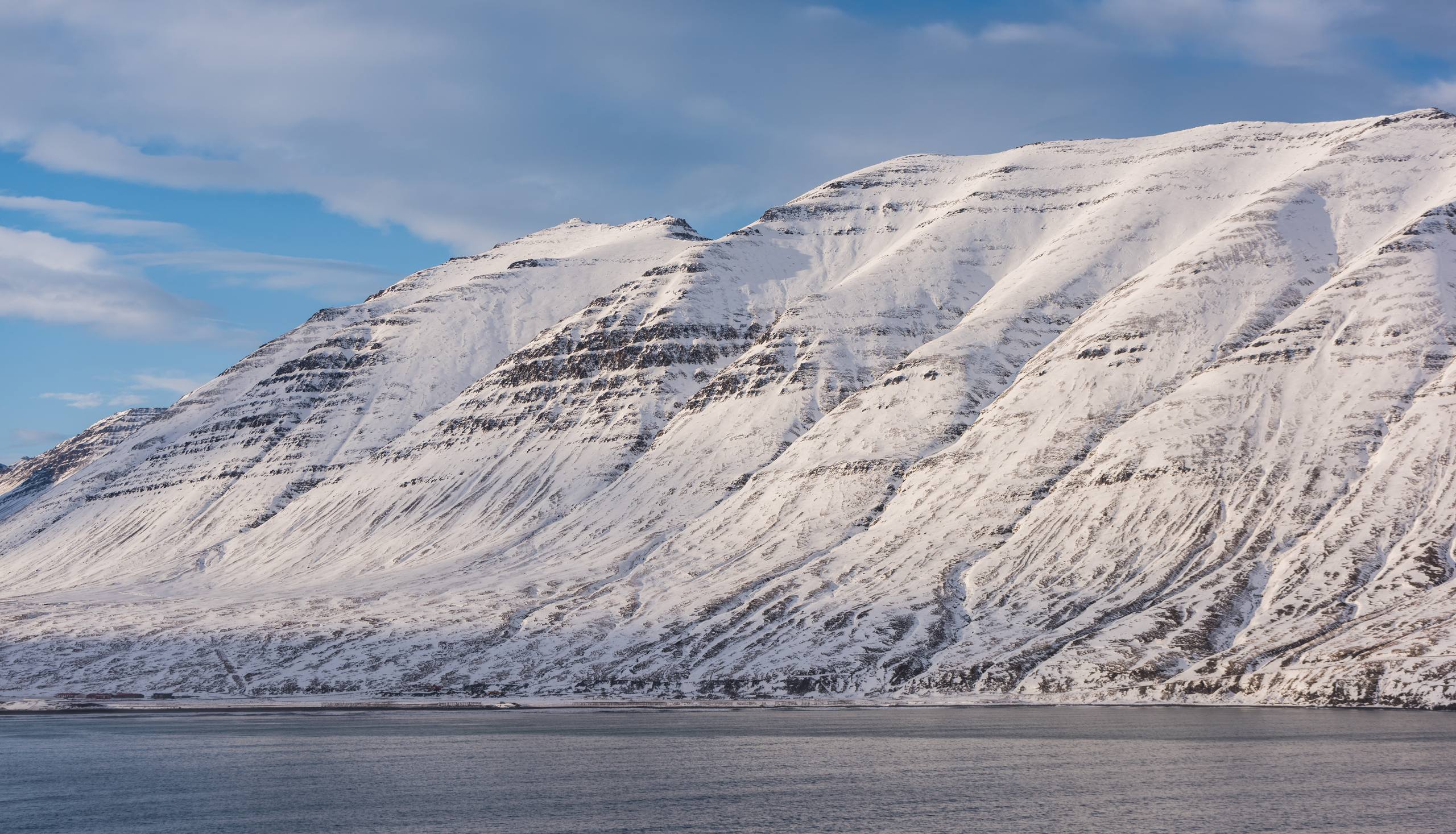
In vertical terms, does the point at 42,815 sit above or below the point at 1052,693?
above

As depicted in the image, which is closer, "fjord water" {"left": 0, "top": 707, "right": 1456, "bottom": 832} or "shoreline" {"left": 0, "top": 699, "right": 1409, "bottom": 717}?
"fjord water" {"left": 0, "top": 707, "right": 1456, "bottom": 832}

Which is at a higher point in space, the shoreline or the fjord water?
the fjord water

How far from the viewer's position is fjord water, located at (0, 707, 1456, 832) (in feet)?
246

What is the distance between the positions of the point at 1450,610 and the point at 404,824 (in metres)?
147

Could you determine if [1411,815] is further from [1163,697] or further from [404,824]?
[1163,697]

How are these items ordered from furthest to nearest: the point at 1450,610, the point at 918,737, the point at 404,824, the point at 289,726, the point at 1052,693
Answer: the point at 1052,693 < the point at 1450,610 < the point at 289,726 < the point at 918,737 < the point at 404,824

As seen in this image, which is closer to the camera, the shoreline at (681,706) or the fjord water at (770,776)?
the fjord water at (770,776)

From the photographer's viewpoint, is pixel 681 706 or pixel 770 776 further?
pixel 681 706

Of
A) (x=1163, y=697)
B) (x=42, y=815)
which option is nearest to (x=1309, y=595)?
(x=1163, y=697)

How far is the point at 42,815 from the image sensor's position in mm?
79500

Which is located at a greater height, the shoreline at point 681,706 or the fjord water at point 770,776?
the fjord water at point 770,776

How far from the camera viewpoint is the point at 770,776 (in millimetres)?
95000

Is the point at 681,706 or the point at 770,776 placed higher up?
the point at 770,776

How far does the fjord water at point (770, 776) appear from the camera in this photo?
7500 cm
